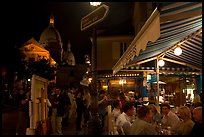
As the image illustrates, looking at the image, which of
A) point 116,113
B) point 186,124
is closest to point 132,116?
point 116,113

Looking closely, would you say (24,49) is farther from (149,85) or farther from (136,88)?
(149,85)

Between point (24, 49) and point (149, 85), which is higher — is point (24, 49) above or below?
above

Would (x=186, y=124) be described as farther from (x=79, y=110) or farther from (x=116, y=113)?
(x=79, y=110)

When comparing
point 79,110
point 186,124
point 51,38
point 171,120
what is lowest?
point 79,110

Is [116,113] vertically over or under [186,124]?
under

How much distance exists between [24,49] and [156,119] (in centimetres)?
3520

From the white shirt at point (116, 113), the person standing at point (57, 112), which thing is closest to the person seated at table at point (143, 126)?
the white shirt at point (116, 113)

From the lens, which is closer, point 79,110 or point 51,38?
point 79,110

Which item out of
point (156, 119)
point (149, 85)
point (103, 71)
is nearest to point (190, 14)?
point (156, 119)

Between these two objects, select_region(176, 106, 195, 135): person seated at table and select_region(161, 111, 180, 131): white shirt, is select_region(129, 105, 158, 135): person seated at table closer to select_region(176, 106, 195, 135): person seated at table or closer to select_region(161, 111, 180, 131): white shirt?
select_region(176, 106, 195, 135): person seated at table

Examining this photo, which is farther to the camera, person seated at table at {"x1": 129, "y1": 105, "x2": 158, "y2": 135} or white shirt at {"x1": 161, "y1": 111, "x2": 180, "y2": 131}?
white shirt at {"x1": 161, "y1": 111, "x2": 180, "y2": 131}

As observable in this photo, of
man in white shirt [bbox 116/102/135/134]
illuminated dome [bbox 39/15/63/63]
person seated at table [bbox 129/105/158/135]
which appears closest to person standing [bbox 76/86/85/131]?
man in white shirt [bbox 116/102/135/134]

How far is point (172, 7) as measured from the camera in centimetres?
446

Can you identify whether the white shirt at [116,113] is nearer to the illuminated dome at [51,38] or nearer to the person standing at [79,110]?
the person standing at [79,110]
